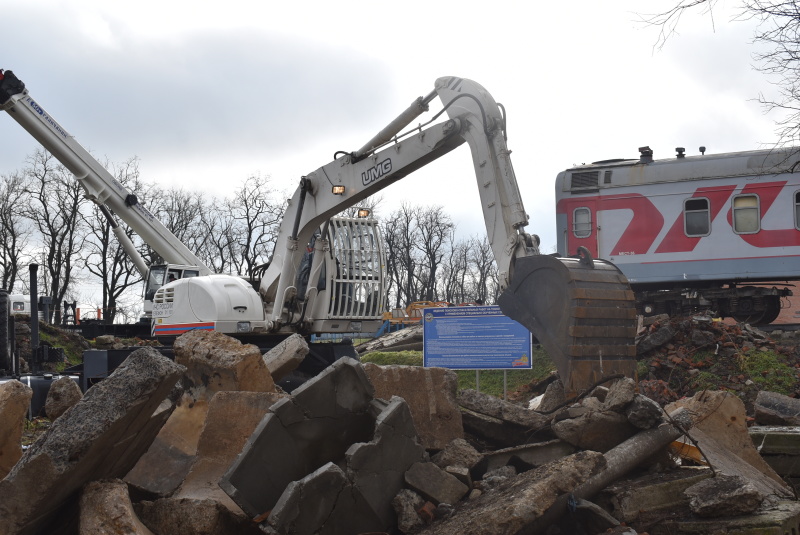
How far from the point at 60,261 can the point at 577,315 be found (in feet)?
117

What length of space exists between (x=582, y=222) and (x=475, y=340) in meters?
7.32

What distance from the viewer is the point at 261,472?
→ 514cm

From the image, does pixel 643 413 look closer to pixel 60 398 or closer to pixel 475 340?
pixel 60 398

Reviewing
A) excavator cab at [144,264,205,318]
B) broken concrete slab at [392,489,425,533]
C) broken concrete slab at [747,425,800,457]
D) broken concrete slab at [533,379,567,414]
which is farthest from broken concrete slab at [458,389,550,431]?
excavator cab at [144,264,205,318]

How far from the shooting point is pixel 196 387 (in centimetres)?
689

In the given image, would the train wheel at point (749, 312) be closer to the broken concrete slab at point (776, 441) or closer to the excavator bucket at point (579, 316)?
the excavator bucket at point (579, 316)

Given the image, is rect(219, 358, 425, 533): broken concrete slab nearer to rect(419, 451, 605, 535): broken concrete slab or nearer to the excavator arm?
rect(419, 451, 605, 535): broken concrete slab

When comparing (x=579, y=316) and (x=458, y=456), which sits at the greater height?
(x=579, y=316)

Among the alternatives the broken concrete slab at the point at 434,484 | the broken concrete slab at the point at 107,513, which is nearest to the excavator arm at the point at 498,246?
the broken concrete slab at the point at 434,484

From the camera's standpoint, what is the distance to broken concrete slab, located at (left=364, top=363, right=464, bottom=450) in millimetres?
6785

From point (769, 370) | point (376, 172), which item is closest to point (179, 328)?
point (376, 172)

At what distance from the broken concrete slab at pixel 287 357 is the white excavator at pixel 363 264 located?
99.7 inches

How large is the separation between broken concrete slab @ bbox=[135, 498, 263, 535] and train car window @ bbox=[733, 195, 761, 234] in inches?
605

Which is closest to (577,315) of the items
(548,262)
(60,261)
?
(548,262)
